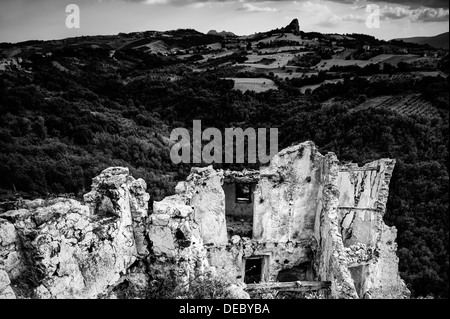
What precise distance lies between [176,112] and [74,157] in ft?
68.5

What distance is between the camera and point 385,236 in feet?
57.8

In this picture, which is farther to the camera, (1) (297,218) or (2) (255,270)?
(2) (255,270)

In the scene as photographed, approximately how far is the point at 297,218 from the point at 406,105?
3430 cm

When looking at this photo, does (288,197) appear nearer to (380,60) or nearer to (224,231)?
(224,231)

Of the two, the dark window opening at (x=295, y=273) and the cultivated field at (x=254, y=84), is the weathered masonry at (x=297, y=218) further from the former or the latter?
the cultivated field at (x=254, y=84)

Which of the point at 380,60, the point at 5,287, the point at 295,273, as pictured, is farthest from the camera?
the point at 380,60

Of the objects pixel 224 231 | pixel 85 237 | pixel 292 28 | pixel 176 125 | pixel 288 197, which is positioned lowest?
pixel 224 231

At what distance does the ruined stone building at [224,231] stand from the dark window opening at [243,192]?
0.06 metres

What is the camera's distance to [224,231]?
1490 cm

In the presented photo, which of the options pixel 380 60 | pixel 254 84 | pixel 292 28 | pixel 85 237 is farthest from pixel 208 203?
pixel 292 28

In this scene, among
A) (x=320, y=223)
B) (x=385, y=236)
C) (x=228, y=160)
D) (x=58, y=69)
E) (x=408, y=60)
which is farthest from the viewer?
(x=408, y=60)
